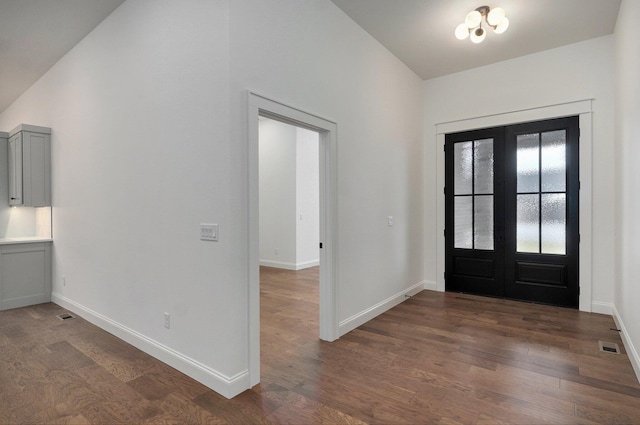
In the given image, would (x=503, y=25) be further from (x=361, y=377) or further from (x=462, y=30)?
(x=361, y=377)

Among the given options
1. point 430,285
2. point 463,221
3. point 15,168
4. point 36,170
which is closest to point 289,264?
point 430,285

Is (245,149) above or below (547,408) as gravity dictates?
above

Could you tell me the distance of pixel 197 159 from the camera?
2.47 m

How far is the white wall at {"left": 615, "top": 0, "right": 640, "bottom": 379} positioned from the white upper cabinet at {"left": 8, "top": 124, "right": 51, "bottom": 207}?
653 centimetres

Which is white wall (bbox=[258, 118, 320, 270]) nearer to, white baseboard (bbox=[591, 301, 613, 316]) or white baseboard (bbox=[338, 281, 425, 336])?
white baseboard (bbox=[338, 281, 425, 336])

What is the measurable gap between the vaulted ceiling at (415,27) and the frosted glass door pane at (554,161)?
115 centimetres

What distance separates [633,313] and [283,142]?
20.7 feet

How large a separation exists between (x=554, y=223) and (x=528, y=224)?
0.95 feet

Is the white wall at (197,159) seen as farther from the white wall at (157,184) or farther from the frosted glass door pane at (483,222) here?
the frosted glass door pane at (483,222)

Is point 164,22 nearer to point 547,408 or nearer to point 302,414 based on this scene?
point 302,414

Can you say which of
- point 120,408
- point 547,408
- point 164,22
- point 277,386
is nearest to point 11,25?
point 164,22

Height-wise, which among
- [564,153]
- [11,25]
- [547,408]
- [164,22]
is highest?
[11,25]

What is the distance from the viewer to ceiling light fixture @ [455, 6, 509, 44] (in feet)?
10.6

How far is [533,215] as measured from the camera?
4484 millimetres
